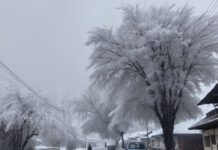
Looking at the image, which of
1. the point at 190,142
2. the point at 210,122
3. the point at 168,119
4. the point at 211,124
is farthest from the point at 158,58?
the point at 190,142

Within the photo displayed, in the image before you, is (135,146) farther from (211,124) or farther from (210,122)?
(210,122)

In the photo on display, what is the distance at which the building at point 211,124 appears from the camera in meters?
13.1

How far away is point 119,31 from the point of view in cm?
1927

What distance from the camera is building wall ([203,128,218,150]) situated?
14.5 meters

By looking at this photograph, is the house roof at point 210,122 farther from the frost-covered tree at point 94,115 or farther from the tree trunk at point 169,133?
the frost-covered tree at point 94,115

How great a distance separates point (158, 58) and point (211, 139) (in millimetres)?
6117

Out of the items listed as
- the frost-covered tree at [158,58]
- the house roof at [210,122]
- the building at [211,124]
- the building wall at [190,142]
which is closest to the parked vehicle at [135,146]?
the frost-covered tree at [158,58]

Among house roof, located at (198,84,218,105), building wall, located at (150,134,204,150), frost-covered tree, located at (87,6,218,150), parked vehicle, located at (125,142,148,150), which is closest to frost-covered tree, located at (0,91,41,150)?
frost-covered tree, located at (87,6,218,150)

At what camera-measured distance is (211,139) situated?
15.5 meters

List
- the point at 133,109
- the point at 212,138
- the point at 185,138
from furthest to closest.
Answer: the point at 185,138
the point at 133,109
the point at 212,138

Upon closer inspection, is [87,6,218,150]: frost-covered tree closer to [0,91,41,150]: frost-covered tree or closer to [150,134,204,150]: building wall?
[0,91,41,150]: frost-covered tree

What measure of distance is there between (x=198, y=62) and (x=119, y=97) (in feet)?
21.3

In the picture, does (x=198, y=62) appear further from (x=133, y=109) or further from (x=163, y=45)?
(x=133, y=109)

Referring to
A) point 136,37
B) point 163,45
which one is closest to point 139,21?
point 136,37
